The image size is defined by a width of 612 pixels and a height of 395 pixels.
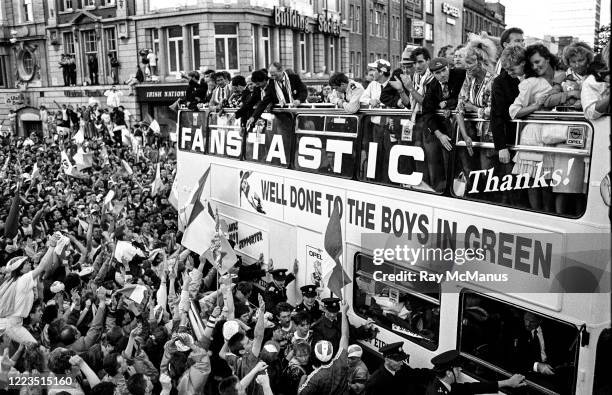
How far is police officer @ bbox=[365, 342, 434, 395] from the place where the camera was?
504 centimetres

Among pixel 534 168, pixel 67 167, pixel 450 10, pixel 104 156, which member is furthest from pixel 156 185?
pixel 450 10

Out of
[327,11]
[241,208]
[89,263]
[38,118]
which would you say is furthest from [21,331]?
[38,118]

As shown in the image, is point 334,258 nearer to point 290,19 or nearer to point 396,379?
point 396,379

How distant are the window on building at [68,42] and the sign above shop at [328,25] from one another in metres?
16.5

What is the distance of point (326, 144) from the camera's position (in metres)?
7.55

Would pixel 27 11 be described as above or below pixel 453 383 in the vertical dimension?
above

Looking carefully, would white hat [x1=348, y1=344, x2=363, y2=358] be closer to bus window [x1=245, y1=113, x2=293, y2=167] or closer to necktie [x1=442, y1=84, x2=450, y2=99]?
necktie [x1=442, y1=84, x2=450, y2=99]

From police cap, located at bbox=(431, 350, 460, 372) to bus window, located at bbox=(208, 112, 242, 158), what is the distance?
5397 millimetres

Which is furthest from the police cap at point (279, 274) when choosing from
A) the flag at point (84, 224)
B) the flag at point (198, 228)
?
the flag at point (84, 224)

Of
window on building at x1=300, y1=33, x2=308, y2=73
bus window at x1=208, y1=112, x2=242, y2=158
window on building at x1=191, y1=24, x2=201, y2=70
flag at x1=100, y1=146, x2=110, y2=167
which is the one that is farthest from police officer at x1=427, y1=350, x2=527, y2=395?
window on building at x1=300, y1=33, x2=308, y2=73

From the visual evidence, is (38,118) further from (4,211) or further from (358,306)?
(358,306)

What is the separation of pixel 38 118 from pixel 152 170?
25.6 meters

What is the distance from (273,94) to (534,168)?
4771mm

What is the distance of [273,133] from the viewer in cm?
873
